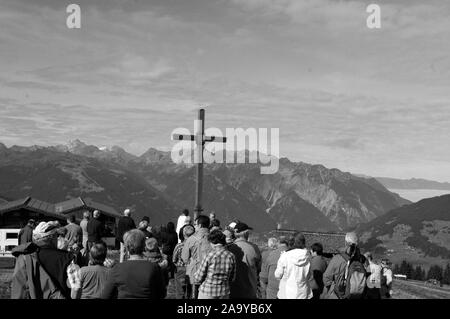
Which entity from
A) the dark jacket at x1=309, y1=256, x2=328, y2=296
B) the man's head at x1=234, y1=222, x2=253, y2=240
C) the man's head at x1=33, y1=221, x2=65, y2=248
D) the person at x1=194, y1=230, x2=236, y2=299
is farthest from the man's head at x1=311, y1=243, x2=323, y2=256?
the man's head at x1=33, y1=221, x2=65, y2=248

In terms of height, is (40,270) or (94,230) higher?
(94,230)

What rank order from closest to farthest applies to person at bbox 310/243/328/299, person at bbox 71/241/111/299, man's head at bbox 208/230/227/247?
person at bbox 71/241/111/299 → man's head at bbox 208/230/227/247 → person at bbox 310/243/328/299

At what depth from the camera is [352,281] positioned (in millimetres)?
10305

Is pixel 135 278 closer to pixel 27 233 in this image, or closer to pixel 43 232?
pixel 43 232

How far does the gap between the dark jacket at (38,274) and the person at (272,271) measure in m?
5.31

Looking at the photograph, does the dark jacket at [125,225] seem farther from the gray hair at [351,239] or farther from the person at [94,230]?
the gray hair at [351,239]

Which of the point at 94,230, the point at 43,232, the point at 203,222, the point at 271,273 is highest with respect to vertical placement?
the point at 203,222

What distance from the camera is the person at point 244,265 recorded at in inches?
453

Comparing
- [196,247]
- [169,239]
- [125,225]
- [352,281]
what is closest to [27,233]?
[125,225]

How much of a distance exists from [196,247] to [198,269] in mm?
3163

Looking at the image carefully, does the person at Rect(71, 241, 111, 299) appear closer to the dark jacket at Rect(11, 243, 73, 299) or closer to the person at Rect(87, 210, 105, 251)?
the dark jacket at Rect(11, 243, 73, 299)

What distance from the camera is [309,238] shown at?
86562mm

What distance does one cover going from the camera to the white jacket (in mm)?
11070
